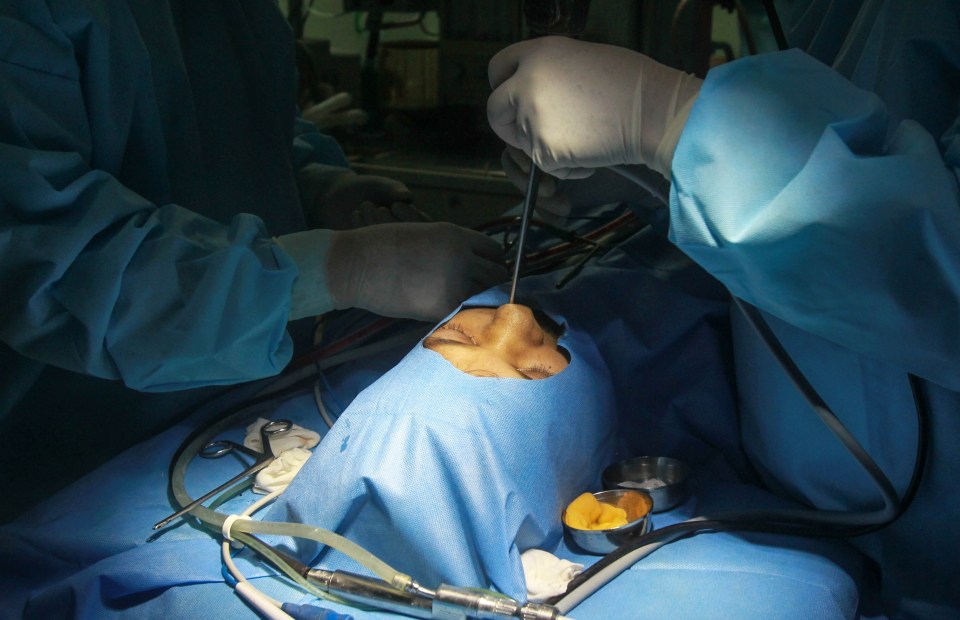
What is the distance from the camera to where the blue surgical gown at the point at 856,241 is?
0.92m

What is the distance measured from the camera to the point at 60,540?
1.23 m

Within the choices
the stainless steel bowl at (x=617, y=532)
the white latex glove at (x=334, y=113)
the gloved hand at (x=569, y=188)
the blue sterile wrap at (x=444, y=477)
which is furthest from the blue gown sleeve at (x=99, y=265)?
the white latex glove at (x=334, y=113)

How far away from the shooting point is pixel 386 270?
4.66 feet

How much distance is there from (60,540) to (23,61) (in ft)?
2.11

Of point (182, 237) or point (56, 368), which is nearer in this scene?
point (182, 237)

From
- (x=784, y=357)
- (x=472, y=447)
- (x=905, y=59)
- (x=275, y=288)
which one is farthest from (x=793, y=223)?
(x=275, y=288)

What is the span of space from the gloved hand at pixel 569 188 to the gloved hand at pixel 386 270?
148 millimetres

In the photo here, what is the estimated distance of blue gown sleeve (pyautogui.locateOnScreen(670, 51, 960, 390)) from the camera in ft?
2.98

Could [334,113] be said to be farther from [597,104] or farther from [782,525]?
[782,525]

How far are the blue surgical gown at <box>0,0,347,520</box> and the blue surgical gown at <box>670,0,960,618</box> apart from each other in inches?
24.7

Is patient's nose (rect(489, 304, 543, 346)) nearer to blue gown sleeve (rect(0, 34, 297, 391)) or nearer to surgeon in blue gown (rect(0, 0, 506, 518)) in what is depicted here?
surgeon in blue gown (rect(0, 0, 506, 518))

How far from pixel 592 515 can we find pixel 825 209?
51 cm

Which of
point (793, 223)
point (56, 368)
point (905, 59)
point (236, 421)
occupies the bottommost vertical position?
point (236, 421)

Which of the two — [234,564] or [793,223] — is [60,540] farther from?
[793,223]
